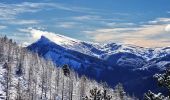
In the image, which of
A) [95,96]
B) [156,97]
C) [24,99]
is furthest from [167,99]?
[24,99]

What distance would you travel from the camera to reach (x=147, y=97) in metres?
29.6

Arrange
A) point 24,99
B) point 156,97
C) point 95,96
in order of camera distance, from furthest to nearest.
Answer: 1. point 24,99
2. point 95,96
3. point 156,97

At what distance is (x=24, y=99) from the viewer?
644 feet

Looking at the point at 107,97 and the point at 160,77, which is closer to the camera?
the point at 160,77

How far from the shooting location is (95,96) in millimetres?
77688

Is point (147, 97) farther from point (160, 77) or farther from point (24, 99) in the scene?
point (24, 99)

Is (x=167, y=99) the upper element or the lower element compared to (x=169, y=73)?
lower

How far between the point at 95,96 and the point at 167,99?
4916 centimetres

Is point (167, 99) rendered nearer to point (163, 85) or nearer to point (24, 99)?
point (163, 85)

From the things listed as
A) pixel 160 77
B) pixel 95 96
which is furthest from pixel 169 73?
pixel 95 96

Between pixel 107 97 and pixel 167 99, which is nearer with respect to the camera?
pixel 167 99

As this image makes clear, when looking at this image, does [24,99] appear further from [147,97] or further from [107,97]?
[147,97]

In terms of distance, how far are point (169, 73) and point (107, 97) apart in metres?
51.6

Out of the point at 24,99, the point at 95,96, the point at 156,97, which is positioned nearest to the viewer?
the point at 156,97
